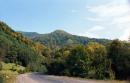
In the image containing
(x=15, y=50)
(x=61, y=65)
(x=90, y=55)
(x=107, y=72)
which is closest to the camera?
(x=107, y=72)

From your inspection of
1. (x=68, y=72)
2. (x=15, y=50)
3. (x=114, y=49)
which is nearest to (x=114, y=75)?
(x=114, y=49)

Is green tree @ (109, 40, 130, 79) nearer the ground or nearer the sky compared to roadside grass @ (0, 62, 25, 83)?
nearer the sky

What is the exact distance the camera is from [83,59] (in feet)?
261

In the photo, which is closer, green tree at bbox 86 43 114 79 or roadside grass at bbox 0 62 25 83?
roadside grass at bbox 0 62 25 83

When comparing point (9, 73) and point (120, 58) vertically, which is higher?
point (120, 58)

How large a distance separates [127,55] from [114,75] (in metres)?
4.12

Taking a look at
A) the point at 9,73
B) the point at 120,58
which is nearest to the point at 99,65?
the point at 120,58

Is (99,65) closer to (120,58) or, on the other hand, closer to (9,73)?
(120,58)

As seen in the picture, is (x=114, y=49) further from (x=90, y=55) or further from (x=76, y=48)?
(x=76, y=48)

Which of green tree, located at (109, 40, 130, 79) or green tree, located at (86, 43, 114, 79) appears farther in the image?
green tree, located at (86, 43, 114, 79)

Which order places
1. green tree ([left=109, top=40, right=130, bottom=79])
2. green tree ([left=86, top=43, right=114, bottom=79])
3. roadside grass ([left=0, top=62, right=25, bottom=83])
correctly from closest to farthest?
roadside grass ([left=0, top=62, right=25, bottom=83]) → green tree ([left=109, top=40, right=130, bottom=79]) → green tree ([left=86, top=43, right=114, bottom=79])

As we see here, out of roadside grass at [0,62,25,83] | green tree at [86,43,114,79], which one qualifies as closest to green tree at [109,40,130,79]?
green tree at [86,43,114,79]

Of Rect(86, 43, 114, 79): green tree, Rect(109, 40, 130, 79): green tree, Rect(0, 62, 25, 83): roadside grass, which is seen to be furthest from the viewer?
Rect(86, 43, 114, 79): green tree

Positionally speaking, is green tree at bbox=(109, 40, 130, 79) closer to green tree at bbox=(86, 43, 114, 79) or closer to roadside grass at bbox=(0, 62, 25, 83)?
green tree at bbox=(86, 43, 114, 79)
